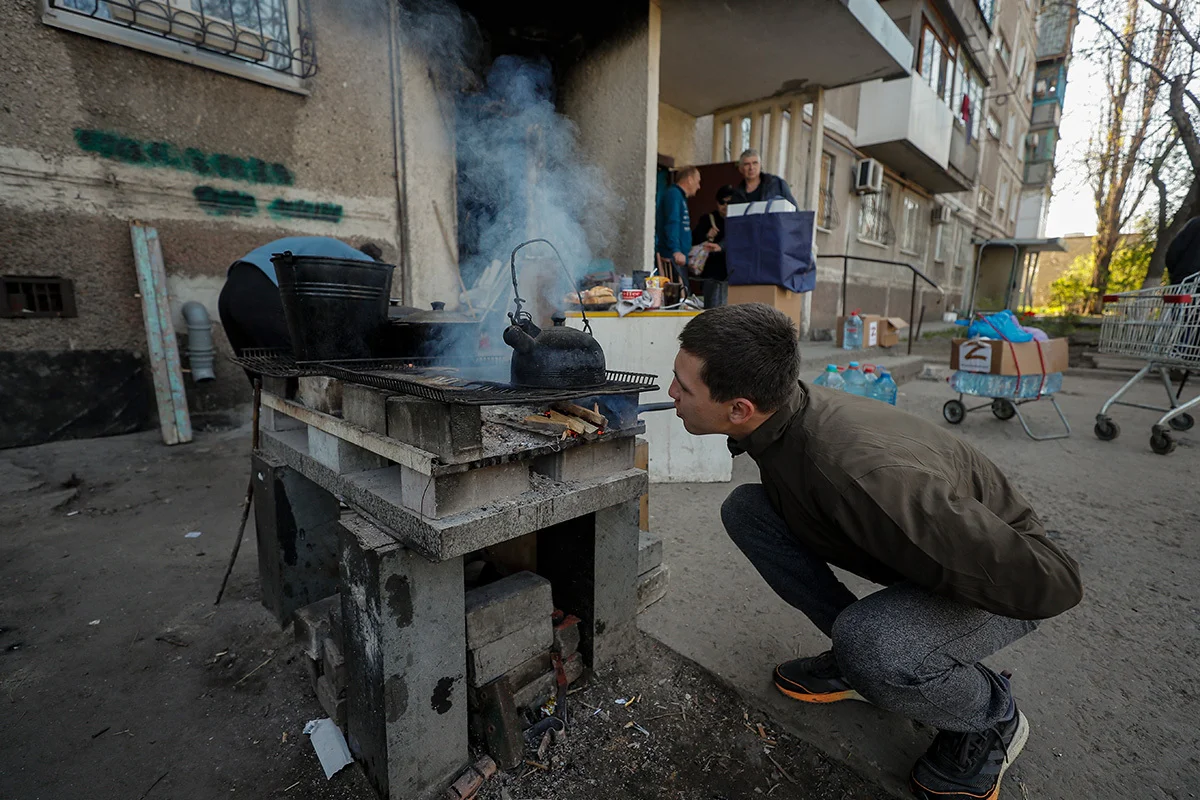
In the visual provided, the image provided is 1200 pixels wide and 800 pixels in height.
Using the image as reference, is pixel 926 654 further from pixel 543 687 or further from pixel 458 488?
pixel 458 488

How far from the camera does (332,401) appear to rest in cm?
185

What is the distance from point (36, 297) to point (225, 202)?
1513 mm

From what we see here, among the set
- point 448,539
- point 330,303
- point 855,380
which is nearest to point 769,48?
point 855,380

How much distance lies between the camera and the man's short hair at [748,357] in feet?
4.71

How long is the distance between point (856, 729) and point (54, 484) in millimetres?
4815

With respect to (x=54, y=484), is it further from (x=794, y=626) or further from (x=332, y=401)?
(x=794, y=626)

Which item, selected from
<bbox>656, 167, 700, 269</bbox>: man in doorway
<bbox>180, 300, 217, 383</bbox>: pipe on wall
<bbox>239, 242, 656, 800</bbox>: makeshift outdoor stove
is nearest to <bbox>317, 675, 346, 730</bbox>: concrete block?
<bbox>239, 242, 656, 800</bbox>: makeshift outdoor stove

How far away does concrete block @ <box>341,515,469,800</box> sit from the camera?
137cm

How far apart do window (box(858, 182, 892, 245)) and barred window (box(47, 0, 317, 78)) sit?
1159cm

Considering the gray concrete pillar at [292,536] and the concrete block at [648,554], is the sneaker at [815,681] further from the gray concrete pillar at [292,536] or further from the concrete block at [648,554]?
the gray concrete pillar at [292,536]

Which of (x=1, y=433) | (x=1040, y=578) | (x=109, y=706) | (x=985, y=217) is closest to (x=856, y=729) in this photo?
(x=1040, y=578)

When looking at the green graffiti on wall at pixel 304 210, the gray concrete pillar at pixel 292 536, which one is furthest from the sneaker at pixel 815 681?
the green graffiti on wall at pixel 304 210

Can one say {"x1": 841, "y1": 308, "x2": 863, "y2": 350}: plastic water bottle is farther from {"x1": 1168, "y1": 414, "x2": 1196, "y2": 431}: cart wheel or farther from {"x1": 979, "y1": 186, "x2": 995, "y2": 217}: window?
{"x1": 979, "y1": 186, "x2": 995, "y2": 217}: window

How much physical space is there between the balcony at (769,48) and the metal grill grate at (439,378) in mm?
4685
